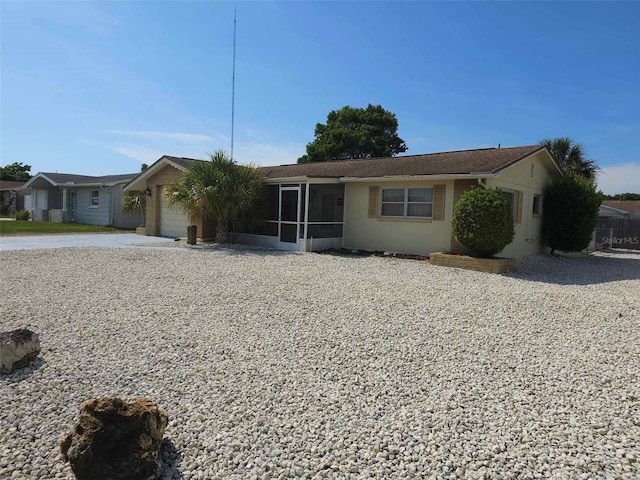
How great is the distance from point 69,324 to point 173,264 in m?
5.44

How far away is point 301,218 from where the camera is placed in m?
15.9

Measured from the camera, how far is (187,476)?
2750 millimetres

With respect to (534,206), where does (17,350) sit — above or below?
below

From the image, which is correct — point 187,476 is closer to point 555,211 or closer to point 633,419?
point 633,419

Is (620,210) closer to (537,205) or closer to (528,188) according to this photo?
(537,205)

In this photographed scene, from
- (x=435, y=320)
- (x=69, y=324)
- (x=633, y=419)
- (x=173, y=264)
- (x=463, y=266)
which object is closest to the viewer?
(x=633, y=419)

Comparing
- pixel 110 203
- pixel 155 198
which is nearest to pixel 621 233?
pixel 155 198

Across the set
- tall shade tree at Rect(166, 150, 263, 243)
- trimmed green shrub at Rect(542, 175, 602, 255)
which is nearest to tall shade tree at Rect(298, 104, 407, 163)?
tall shade tree at Rect(166, 150, 263, 243)

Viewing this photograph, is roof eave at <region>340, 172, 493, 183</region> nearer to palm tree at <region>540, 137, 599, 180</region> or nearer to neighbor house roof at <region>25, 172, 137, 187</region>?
palm tree at <region>540, 137, 599, 180</region>

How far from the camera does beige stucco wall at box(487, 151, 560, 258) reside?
14.0 meters

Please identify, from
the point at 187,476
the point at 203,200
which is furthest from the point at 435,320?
the point at 203,200

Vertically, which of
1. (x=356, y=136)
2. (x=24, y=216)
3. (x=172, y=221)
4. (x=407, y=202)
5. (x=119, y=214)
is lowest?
(x=24, y=216)

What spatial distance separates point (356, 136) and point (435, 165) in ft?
A: 80.2

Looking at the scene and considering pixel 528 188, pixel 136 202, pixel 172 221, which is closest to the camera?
pixel 528 188
